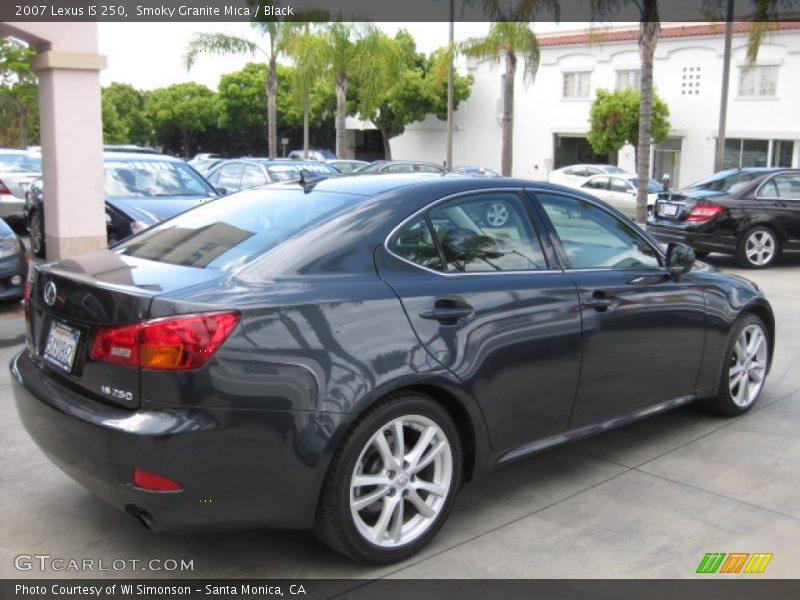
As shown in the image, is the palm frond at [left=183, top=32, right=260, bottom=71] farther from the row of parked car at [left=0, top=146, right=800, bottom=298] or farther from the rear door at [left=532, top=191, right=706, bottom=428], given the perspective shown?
the rear door at [left=532, top=191, right=706, bottom=428]

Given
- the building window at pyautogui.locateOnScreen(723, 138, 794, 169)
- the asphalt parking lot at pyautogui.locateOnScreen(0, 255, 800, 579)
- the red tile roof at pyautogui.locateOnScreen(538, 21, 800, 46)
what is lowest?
the asphalt parking lot at pyautogui.locateOnScreen(0, 255, 800, 579)

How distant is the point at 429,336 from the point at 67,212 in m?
6.97

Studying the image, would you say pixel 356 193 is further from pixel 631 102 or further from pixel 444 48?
pixel 631 102

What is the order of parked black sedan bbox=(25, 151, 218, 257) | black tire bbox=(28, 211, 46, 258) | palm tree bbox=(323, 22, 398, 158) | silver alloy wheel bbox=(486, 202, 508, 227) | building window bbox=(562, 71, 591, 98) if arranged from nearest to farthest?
1. silver alloy wheel bbox=(486, 202, 508, 227)
2. parked black sedan bbox=(25, 151, 218, 257)
3. black tire bbox=(28, 211, 46, 258)
4. palm tree bbox=(323, 22, 398, 158)
5. building window bbox=(562, 71, 591, 98)

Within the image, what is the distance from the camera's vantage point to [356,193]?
380 cm

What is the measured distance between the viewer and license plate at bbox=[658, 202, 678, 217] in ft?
41.7

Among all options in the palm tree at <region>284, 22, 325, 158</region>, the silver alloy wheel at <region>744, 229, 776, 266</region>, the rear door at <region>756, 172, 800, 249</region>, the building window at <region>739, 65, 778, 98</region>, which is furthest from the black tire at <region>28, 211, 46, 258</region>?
the building window at <region>739, 65, 778, 98</region>

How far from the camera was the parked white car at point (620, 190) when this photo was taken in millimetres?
21688

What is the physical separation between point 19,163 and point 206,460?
14586 millimetres

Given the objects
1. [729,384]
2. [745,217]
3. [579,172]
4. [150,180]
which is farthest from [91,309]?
[579,172]

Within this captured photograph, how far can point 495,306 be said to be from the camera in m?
3.72

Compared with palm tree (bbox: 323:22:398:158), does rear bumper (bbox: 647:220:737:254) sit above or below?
below

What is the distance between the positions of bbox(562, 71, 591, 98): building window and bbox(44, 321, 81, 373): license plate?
38.2 m

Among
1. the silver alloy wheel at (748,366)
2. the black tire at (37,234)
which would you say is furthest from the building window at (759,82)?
the silver alloy wheel at (748,366)
